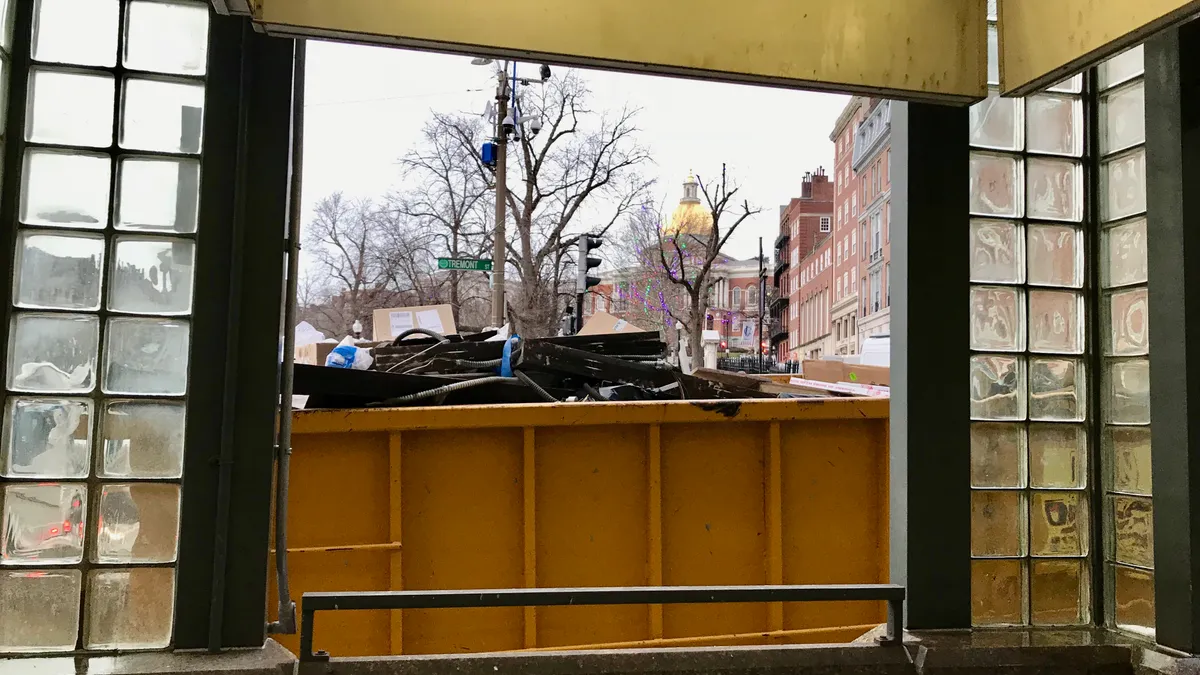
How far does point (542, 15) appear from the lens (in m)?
2.84

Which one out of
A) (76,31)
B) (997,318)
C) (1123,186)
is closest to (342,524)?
(76,31)

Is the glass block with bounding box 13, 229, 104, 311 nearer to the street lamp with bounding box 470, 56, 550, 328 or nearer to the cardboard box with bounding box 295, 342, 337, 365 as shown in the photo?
the cardboard box with bounding box 295, 342, 337, 365

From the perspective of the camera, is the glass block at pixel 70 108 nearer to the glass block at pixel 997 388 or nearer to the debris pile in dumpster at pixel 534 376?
the debris pile in dumpster at pixel 534 376

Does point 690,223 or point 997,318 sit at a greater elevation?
point 690,223

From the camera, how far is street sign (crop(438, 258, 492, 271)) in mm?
12977

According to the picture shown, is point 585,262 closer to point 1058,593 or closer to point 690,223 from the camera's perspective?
point 1058,593

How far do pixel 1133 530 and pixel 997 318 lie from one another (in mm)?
1200

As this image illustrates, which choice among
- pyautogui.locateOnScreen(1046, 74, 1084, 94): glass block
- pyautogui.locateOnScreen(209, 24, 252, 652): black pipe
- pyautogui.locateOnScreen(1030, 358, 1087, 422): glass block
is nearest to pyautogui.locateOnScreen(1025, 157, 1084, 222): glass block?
pyautogui.locateOnScreen(1046, 74, 1084, 94): glass block

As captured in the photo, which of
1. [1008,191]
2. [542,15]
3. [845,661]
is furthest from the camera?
[1008,191]

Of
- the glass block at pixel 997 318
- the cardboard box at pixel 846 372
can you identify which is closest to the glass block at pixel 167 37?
the glass block at pixel 997 318

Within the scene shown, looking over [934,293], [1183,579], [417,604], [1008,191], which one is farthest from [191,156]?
[1183,579]

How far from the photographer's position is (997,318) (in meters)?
3.74

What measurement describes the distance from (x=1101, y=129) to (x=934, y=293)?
1358mm

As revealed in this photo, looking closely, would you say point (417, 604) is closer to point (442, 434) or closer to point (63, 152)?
point (442, 434)
